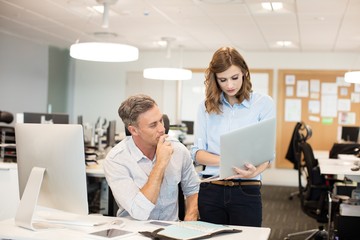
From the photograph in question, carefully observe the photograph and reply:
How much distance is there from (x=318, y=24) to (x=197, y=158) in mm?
4651

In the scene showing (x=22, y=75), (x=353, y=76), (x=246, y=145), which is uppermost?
(x=22, y=75)

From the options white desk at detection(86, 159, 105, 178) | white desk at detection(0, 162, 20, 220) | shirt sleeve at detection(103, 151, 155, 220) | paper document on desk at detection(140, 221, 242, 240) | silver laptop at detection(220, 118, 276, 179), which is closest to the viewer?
paper document on desk at detection(140, 221, 242, 240)

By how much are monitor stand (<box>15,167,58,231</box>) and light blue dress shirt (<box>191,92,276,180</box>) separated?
2.56ft

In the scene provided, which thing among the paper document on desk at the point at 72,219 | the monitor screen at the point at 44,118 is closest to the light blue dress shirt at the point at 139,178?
the paper document on desk at the point at 72,219

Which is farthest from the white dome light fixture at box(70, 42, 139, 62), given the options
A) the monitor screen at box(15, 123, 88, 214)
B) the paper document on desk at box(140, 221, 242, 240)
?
the paper document on desk at box(140, 221, 242, 240)

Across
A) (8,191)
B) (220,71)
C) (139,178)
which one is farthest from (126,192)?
(8,191)

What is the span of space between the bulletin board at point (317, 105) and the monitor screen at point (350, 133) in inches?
26.3

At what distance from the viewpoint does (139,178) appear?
7.80ft

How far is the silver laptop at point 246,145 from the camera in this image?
207 cm

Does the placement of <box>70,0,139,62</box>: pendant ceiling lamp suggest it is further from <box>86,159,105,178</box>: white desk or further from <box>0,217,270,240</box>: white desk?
<box>0,217,270,240</box>: white desk

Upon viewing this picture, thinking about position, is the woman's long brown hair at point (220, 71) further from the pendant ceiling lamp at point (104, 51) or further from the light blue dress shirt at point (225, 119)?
the pendant ceiling lamp at point (104, 51)

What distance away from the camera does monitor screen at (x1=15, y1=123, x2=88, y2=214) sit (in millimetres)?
2092

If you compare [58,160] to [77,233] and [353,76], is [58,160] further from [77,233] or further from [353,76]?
[353,76]

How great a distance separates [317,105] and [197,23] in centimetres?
358
